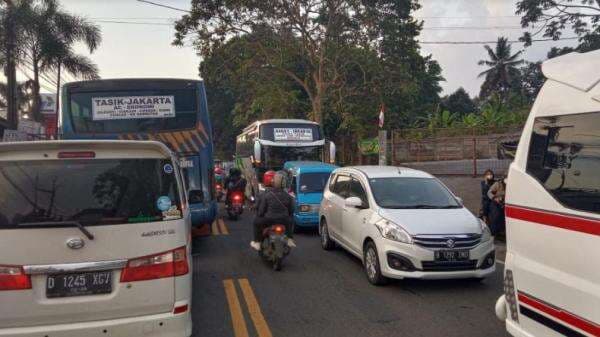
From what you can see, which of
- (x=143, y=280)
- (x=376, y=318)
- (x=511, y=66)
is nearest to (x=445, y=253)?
(x=376, y=318)

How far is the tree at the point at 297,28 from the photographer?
1085 inches

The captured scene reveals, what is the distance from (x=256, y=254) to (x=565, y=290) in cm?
706

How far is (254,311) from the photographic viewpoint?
6.21 m

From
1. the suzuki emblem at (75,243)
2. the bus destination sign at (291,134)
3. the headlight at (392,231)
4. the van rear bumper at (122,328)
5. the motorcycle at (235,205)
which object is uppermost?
the bus destination sign at (291,134)

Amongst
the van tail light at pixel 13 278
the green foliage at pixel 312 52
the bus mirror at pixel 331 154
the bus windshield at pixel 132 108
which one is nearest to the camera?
the van tail light at pixel 13 278

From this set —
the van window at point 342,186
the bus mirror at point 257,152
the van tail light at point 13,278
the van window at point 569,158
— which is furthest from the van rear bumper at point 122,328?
the bus mirror at point 257,152

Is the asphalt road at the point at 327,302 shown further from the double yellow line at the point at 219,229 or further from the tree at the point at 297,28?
the tree at the point at 297,28

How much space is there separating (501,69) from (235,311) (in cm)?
6361

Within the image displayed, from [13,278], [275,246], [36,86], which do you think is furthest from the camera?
[36,86]

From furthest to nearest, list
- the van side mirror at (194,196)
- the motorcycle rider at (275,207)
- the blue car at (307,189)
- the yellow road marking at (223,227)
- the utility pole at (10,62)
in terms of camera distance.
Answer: the utility pole at (10,62) → the yellow road marking at (223,227) → the blue car at (307,189) → the motorcycle rider at (275,207) → the van side mirror at (194,196)

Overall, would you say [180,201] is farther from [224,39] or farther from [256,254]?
[224,39]

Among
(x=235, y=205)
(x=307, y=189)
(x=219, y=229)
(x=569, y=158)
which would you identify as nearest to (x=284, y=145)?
(x=235, y=205)

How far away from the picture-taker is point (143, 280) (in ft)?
13.4

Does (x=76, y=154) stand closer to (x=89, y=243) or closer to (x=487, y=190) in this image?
(x=89, y=243)
